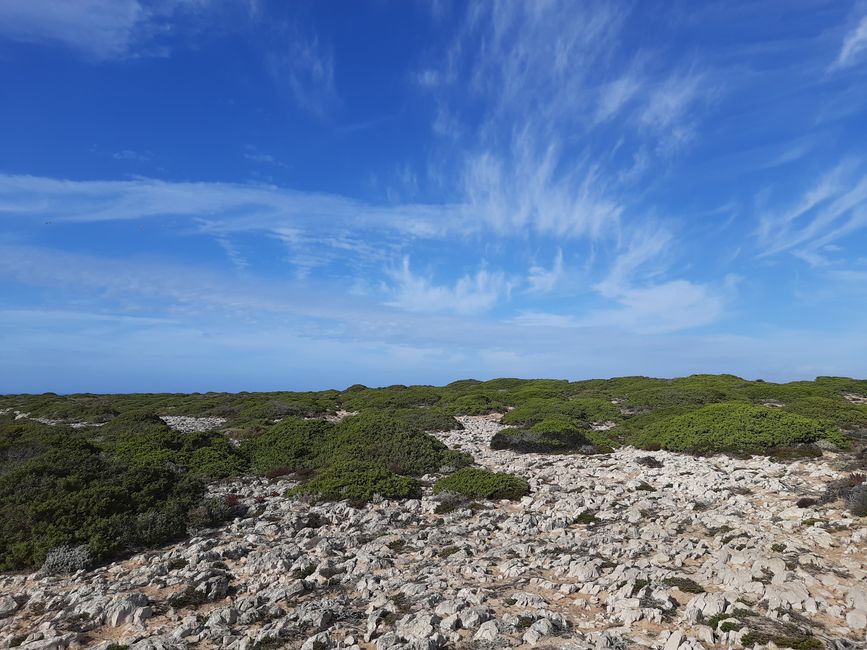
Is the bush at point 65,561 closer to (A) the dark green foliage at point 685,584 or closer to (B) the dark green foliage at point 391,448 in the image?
(B) the dark green foliage at point 391,448

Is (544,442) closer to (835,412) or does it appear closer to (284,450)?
(284,450)

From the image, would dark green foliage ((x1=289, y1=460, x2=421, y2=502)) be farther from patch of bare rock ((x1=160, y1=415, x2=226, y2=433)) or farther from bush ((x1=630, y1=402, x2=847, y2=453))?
patch of bare rock ((x1=160, y1=415, x2=226, y2=433))

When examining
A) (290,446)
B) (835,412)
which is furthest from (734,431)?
(290,446)

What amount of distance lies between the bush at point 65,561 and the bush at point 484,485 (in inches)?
380

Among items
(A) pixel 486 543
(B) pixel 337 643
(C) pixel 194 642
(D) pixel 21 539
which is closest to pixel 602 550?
(A) pixel 486 543

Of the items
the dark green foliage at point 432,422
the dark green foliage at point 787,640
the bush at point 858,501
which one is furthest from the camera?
the dark green foliage at point 432,422

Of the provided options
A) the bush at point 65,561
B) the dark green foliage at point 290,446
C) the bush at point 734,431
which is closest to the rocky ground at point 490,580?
the bush at point 65,561

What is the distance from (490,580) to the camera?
33.5 ft

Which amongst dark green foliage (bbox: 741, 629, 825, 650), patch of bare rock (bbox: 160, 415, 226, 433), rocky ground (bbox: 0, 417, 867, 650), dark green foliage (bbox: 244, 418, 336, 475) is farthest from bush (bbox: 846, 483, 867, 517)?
patch of bare rock (bbox: 160, 415, 226, 433)

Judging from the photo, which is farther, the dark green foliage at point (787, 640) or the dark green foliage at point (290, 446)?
the dark green foliage at point (290, 446)

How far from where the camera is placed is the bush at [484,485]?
1662 centimetres

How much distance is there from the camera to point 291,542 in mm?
12734

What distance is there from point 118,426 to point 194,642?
2590 cm

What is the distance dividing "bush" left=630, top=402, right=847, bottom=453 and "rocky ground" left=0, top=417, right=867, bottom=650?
5.19 meters
